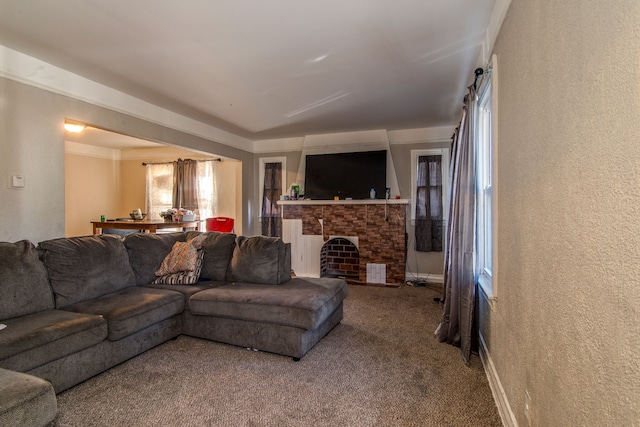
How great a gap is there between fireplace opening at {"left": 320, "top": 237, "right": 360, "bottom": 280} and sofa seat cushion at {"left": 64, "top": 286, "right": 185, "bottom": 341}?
3.22 metres

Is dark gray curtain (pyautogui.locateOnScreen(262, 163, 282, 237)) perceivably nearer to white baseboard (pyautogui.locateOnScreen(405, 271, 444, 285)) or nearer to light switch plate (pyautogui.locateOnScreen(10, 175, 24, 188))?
white baseboard (pyautogui.locateOnScreen(405, 271, 444, 285))

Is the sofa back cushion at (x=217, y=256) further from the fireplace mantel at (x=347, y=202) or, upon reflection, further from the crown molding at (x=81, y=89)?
the fireplace mantel at (x=347, y=202)

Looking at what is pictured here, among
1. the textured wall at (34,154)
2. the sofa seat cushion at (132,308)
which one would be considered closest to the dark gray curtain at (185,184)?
the textured wall at (34,154)

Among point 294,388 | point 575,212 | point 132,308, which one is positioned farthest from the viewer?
point 132,308

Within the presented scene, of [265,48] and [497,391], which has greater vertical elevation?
[265,48]

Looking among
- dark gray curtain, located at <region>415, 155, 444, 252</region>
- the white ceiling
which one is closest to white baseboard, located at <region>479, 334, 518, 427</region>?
the white ceiling

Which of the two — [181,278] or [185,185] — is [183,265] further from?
[185,185]

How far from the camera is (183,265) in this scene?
10.9 ft

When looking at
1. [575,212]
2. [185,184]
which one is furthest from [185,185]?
[575,212]

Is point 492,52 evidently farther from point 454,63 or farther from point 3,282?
point 3,282

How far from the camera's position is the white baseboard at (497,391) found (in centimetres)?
173

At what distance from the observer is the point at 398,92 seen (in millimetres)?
3895

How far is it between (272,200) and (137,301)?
4.17 meters

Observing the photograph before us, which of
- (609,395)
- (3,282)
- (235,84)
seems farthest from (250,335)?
(235,84)
